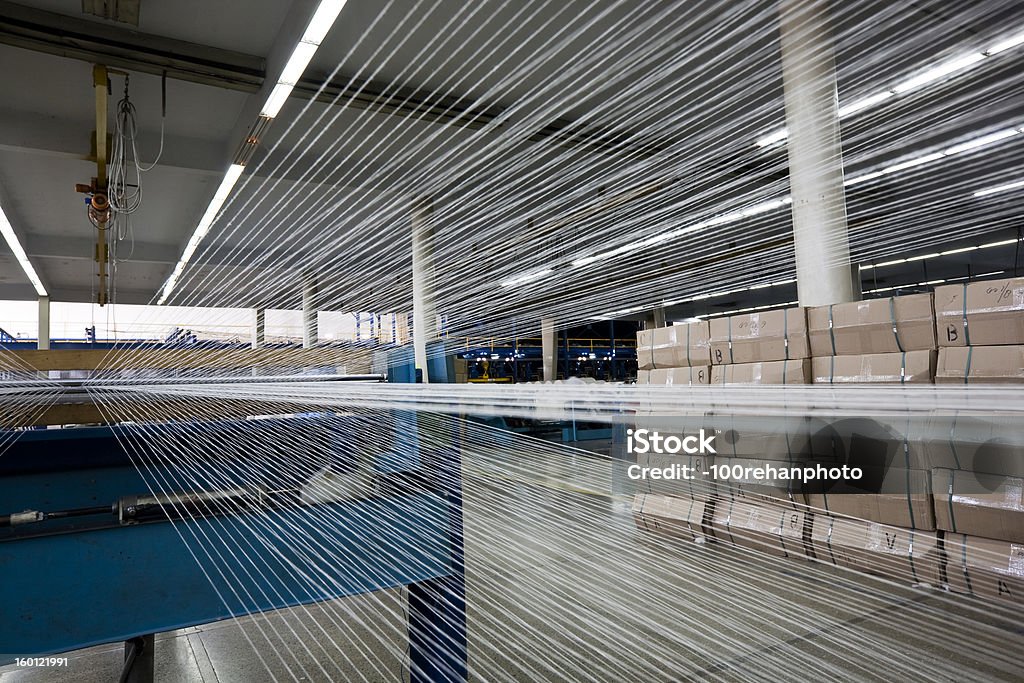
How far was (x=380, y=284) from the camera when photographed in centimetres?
139

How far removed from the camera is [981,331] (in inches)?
70.9

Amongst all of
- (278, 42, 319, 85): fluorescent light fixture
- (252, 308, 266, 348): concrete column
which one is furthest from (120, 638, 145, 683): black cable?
(278, 42, 319, 85): fluorescent light fixture

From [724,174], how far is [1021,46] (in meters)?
0.30

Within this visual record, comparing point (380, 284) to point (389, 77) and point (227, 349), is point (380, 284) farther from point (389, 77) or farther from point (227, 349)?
point (389, 77)

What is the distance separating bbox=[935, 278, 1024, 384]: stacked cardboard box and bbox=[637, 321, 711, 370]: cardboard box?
791 millimetres

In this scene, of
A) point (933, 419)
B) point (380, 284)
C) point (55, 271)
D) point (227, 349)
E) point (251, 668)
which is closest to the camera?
point (933, 419)

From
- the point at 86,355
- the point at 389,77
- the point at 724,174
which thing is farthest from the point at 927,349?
the point at 389,77

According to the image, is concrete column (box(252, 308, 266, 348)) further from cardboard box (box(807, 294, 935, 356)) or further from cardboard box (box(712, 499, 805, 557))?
cardboard box (box(807, 294, 935, 356))

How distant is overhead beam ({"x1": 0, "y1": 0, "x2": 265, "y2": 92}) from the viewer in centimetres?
376

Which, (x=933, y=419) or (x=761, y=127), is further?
(x=761, y=127)

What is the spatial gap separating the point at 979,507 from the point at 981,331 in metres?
0.59

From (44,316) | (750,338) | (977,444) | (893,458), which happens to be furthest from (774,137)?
(44,316)

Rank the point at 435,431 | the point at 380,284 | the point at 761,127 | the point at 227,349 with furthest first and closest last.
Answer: the point at 227,349
the point at 380,284
the point at 435,431
the point at 761,127

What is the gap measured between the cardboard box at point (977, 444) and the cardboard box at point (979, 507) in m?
0.09
